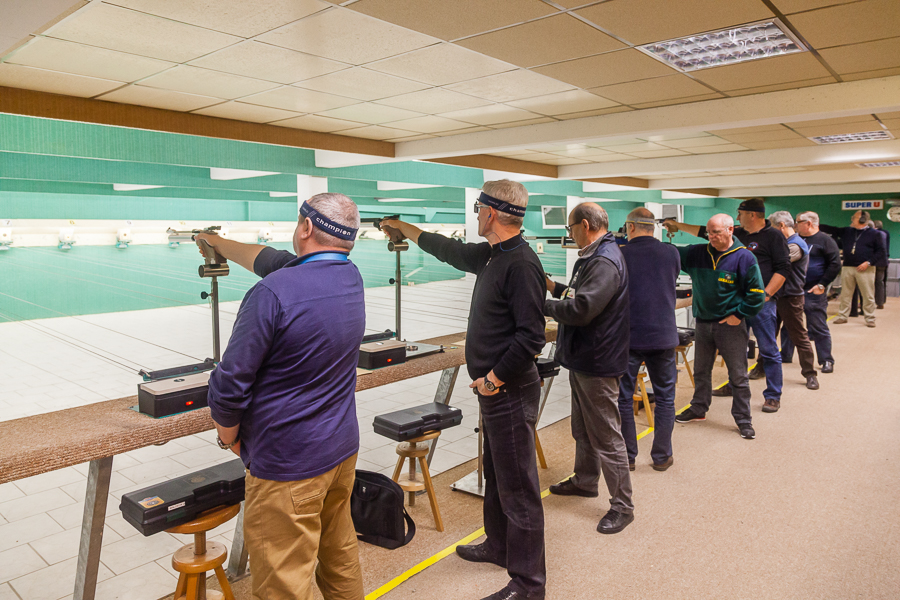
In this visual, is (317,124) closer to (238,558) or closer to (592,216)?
(592,216)

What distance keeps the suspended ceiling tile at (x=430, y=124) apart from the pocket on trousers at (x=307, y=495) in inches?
139

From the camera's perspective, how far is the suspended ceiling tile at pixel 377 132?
198 inches

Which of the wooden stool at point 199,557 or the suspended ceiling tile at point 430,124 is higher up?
the suspended ceiling tile at point 430,124

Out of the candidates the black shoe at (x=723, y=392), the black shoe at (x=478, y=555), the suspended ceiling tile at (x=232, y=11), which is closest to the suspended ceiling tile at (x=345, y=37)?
the suspended ceiling tile at (x=232, y=11)

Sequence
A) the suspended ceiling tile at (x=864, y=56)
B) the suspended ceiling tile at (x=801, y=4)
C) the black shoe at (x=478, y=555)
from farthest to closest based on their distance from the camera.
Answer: the suspended ceiling tile at (x=864, y=56), the black shoe at (x=478, y=555), the suspended ceiling tile at (x=801, y=4)

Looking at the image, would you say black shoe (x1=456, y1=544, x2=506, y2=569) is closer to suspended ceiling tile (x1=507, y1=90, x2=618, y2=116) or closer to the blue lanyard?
the blue lanyard

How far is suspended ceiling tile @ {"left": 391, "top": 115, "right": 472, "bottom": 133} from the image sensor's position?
15.1 feet

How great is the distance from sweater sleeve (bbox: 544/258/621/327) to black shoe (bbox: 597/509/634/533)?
0.93 metres

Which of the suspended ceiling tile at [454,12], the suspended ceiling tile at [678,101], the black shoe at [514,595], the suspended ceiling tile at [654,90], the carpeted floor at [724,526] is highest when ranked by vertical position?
the suspended ceiling tile at [678,101]

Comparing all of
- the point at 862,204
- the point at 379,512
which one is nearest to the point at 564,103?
the point at 379,512

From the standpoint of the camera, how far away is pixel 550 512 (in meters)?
2.80

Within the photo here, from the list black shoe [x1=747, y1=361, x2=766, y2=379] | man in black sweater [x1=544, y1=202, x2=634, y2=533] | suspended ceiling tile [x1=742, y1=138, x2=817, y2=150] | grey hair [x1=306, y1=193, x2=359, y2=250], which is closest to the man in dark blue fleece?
man in black sweater [x1=544, y1=202, x2=634, y2=533]

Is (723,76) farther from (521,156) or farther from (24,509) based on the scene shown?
(24,509)

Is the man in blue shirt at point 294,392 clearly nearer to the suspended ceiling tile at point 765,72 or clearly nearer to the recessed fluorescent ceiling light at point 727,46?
the recessed fluorescent ceiling light at point 727,46
